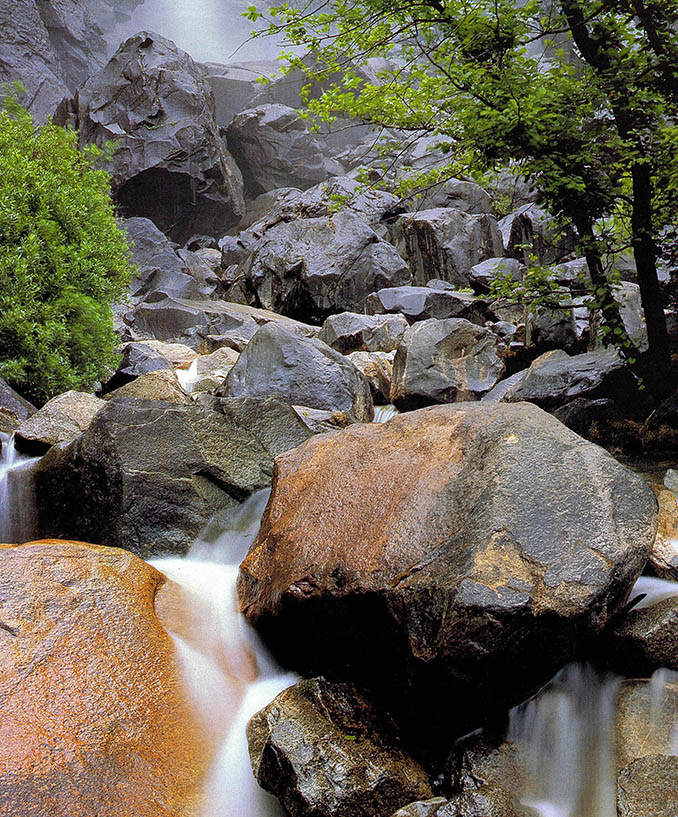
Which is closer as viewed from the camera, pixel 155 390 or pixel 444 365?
pixel 155 390

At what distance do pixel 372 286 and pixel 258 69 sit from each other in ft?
142

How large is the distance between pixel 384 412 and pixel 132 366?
17.4ft

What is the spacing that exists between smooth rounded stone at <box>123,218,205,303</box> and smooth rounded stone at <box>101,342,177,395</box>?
11.3 meters

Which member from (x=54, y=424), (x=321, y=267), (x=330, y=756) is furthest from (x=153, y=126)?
(x=330, y=756)

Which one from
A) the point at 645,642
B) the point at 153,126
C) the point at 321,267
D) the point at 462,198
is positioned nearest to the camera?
the point at 645,642

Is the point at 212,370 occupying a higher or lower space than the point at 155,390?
lower

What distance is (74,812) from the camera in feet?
7.97

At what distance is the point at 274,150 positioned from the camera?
4112cm

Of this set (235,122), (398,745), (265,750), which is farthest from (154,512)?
(235,122)

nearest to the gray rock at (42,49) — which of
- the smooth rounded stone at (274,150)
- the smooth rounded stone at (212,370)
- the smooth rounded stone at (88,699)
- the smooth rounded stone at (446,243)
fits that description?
the smooth rounded stone at (274,150)

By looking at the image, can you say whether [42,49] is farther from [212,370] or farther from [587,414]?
[587,414]

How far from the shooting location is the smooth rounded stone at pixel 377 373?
12.0 metres

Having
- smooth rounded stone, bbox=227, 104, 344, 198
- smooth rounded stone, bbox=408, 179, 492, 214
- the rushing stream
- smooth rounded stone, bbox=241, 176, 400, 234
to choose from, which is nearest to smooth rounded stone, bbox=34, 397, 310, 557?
the rushing stream

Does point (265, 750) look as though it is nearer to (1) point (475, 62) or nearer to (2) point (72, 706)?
(2) point (72, 706)
